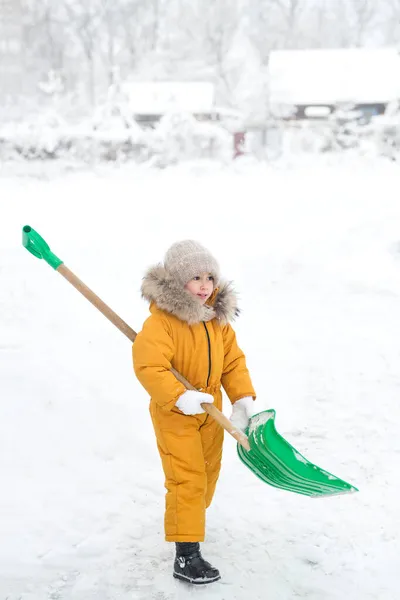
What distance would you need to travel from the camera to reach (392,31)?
725 inches

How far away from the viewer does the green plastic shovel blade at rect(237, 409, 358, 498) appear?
2420mm

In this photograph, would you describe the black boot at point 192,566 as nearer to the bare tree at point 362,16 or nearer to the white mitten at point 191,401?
the white mitten at point 191,401

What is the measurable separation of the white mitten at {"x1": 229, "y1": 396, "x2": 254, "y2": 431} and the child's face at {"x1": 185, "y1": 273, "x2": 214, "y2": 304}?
0.45m

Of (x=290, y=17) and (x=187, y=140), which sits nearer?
(x=187, y=140)

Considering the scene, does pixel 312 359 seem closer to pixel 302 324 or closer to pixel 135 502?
pixel 302 324

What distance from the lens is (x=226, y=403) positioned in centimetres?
466

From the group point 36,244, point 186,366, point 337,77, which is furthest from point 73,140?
point 186,366

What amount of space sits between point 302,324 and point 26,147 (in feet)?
30.9

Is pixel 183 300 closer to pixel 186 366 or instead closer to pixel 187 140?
pixel 186 366

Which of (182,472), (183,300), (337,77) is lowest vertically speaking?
(182,472)

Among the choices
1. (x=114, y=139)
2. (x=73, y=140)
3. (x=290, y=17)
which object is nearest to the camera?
(x=73, y=140)

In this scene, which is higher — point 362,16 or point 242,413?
point 362,16

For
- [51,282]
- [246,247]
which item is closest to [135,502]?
[51,282]

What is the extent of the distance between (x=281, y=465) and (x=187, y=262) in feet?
2.79
